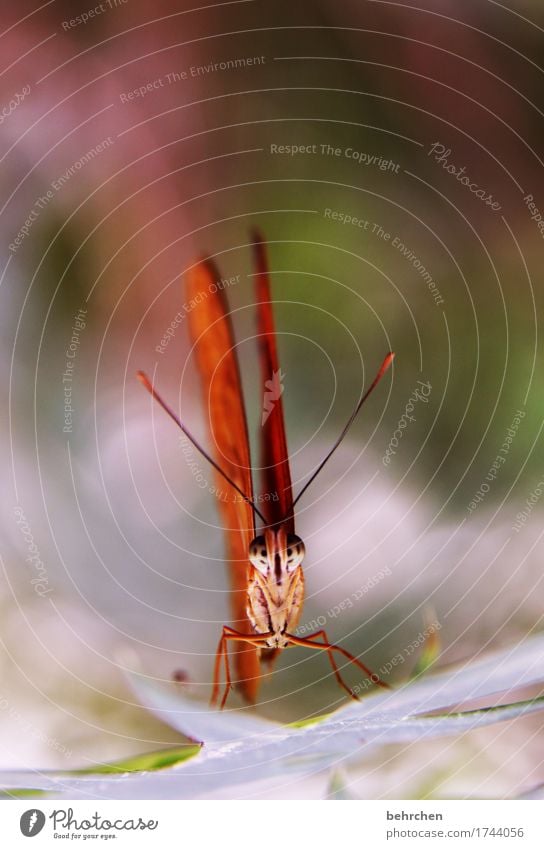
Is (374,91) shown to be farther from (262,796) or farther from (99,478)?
(262,796)

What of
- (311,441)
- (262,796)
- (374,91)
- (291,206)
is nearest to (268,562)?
(311,441)

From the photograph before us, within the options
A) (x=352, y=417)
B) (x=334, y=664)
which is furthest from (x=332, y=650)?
(x=352, y=417)

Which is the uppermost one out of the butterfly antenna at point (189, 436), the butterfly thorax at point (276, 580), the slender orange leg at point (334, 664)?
the butterfly antenna at point (189, 436)
